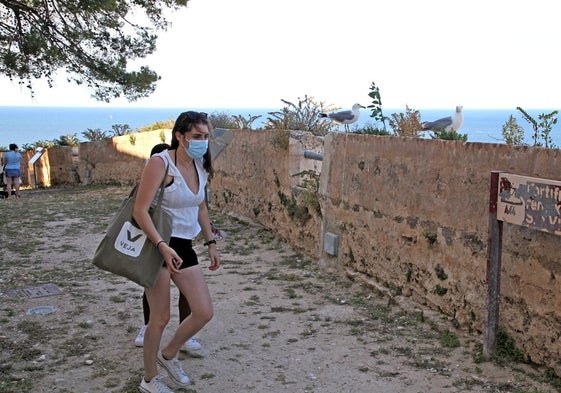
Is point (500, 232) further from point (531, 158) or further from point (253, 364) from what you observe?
point (253, 364)

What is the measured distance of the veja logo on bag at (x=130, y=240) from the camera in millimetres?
3672

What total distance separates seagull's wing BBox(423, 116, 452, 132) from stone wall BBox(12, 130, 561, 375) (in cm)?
62

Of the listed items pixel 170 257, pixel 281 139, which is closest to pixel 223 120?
pixel 281 139

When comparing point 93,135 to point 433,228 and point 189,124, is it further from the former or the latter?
point 189,124

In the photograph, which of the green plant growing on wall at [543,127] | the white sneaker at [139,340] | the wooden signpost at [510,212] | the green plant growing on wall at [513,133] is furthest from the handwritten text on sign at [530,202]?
the white sneaker at [139,340]

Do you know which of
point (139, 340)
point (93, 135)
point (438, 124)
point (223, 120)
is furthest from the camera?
point (93, 135)

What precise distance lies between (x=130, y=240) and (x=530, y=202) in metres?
2.47

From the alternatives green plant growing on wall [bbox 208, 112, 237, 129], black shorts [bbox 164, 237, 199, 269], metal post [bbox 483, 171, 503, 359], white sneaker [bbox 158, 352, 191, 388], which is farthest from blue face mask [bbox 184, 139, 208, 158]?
green plant growing on wall [bbox 208, 112, 237, 129]

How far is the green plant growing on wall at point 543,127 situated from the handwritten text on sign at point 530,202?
803 millimetres

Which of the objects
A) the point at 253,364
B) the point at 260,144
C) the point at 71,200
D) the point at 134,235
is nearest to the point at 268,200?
the point at 260,144

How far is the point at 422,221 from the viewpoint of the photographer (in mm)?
5473

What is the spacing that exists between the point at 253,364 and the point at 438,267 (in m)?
1.75

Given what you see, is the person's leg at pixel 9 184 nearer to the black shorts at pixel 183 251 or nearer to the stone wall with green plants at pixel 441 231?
the stone wall with green plants at pixel 441 231

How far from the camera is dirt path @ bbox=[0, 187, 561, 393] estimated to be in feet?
13.9
